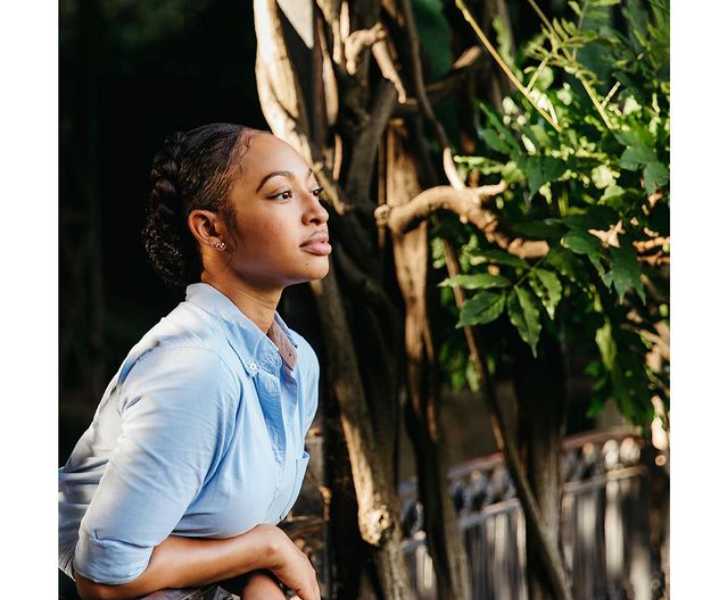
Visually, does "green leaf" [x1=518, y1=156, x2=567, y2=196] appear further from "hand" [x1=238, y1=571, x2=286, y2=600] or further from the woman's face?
"hand" [x1=238, y1=571, x2=286, y2=600]

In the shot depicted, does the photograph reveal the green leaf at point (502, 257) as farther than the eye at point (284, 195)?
Yes

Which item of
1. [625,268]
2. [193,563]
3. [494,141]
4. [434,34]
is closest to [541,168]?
[494,141]

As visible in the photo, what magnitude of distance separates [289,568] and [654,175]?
76cm

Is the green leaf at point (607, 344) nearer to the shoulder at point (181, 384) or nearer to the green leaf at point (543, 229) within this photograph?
the green leaf at point (543, 229)

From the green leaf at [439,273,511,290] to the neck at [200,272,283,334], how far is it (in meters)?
0.40

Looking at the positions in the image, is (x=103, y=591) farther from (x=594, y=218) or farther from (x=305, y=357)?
(x=594, y=218)

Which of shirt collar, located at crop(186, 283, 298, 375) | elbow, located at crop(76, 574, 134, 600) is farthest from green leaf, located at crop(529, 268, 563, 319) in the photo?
elbow, located at crop(76, 574, 134, 600)

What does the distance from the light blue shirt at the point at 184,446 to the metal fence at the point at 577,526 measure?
676 mm

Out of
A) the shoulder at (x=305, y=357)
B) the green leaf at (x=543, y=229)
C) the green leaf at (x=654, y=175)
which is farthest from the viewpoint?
the green leaf at (x=543, y=229)

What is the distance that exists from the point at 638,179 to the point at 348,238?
16.9 inches

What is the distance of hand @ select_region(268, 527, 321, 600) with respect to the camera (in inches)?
55.6

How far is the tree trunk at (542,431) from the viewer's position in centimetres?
210
